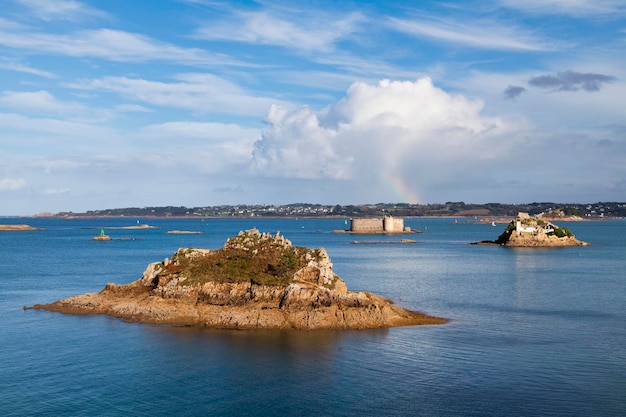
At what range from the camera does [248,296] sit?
1817 inches

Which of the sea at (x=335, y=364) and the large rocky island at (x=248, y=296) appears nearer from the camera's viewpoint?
the sea at (x=335, y=364)

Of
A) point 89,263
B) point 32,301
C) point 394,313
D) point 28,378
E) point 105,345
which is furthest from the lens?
point 89,263

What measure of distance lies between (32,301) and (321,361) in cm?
2989

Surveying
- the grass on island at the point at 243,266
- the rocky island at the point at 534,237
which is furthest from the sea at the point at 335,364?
the rocky island at the point at 534,237

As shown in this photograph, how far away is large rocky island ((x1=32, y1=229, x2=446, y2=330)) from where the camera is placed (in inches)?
1710

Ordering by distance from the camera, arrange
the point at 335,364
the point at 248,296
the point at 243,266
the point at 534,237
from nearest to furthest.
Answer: the point at 335,364 < the point at 248,296 < the point at 243,266 < the point at 534,237

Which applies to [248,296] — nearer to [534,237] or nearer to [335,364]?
[335,364]

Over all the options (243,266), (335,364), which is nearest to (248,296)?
(243,266)

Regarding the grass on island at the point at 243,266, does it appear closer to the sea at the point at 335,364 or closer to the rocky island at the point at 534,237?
the sea at the point at 335,364

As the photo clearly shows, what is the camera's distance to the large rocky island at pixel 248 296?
1710 inches

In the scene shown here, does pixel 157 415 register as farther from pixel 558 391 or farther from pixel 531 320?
pixel 531 320

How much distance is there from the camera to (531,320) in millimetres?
46656

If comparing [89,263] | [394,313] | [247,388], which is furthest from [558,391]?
[89,263]

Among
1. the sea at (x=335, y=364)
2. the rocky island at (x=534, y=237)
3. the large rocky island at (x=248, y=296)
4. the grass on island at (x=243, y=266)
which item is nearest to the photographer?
the sea at (x=335, y=364)
